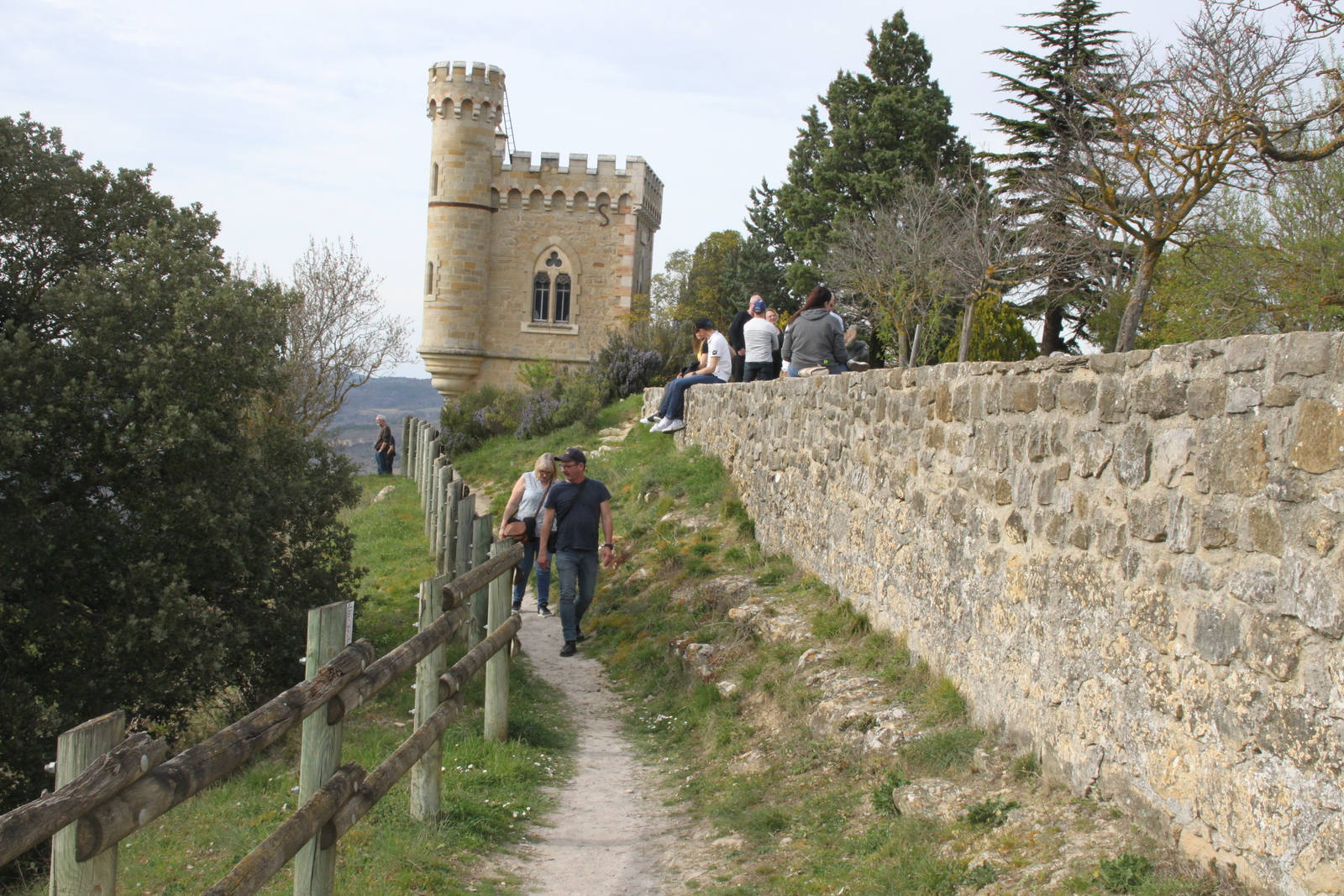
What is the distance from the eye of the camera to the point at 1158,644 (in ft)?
12.7

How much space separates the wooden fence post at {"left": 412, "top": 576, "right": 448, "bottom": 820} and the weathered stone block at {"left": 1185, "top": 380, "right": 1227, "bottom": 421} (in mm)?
3814

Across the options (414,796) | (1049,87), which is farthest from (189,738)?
(1049,87)

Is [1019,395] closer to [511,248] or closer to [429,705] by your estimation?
[429,705]

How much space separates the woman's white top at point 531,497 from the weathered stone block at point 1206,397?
7.45m

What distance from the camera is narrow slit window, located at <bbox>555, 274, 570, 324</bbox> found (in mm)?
33250

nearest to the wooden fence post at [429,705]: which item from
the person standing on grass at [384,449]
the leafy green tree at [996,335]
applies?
the leafy green tree at [996,335]

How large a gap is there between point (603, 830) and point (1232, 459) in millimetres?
3907

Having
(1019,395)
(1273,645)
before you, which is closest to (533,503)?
(1019,395)

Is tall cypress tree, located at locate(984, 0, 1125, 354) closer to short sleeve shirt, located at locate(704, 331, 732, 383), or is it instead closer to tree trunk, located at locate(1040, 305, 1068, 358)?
tree trunk, located at locate(1040, 305, 1068, 358)

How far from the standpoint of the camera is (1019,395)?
513 centimetres

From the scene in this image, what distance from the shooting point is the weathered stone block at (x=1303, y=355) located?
3.11 m

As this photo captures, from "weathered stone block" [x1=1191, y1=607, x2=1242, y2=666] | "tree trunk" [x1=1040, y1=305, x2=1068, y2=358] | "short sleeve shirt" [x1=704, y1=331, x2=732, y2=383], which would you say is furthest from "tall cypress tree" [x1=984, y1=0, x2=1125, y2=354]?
"weathered stone block" [x1=1191, y1=607, x2=1242, y2=666]

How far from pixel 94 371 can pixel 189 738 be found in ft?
10.6

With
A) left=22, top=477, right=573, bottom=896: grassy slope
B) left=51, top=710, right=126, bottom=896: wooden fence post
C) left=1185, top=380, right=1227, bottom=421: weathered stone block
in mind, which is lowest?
left=22, top=477, right=573, bottom=896: grassy slope
